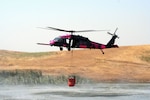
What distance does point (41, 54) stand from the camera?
12962cm

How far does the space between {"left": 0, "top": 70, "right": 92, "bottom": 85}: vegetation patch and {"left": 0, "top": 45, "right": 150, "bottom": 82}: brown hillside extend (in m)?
5.04

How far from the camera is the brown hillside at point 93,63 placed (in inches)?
4144

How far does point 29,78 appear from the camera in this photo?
95.8m

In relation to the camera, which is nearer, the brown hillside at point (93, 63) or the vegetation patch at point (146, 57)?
the brown hillside at point (93, 63)

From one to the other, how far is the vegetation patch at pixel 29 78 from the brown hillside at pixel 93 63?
5.04 metres

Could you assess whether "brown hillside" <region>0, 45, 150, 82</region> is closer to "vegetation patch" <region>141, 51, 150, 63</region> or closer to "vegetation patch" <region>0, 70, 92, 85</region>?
"vegetation patch" <region>141, 51, 150, 63</region>

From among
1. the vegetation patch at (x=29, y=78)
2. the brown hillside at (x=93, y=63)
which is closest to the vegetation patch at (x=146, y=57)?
the brown hillside at (x=93, y=63)

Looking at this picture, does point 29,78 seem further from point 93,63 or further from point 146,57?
point 146,57

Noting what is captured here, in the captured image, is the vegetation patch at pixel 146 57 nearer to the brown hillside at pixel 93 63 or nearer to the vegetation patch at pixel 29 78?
the brown hillside at pixel 93 63

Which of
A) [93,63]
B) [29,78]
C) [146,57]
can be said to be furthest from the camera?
[146,57]

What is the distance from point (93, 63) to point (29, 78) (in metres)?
25.0

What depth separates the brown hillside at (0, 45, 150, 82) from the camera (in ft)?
345

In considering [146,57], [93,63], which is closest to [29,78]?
[93,63]

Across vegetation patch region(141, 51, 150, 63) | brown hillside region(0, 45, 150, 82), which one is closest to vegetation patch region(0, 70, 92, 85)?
brown hillside region(0, 45, 150, 82)
